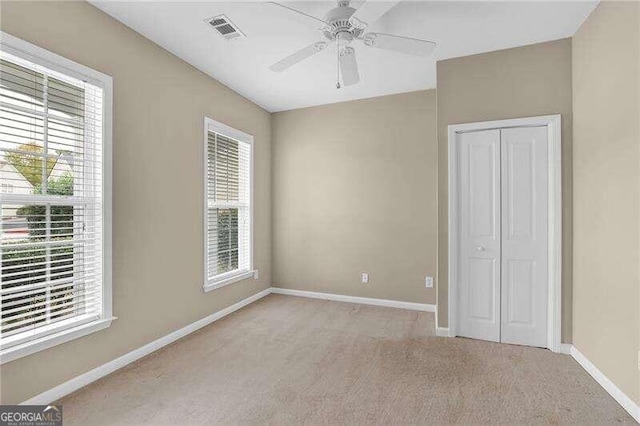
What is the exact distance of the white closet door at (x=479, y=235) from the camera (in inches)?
118

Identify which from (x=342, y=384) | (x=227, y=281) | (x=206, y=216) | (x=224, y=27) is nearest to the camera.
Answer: (x=342, y=384)

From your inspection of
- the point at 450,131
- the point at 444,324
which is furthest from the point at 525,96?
the point at 444,324

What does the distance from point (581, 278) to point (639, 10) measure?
1887mm

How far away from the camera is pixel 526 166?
290 cm

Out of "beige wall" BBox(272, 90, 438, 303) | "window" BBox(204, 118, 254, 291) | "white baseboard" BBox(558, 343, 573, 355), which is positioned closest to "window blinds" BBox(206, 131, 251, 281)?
"window" BBox(204, 118, 254, 291)

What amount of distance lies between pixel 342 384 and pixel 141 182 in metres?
2.30

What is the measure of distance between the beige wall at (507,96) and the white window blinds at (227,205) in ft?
8.06

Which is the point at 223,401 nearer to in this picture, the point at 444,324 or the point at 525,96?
the point at 444,324

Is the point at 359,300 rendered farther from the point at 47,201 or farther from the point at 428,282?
the point at 47,201

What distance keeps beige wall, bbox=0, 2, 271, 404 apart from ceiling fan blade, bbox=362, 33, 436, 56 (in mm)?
1919

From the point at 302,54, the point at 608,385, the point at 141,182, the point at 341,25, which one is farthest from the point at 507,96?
the point at 141,182

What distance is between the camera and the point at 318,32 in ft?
8.61

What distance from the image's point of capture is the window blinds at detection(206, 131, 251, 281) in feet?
12.1

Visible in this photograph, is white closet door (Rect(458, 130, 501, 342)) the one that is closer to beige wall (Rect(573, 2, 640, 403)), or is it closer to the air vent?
beige wall (Rect(573, 2, 640, 403))
